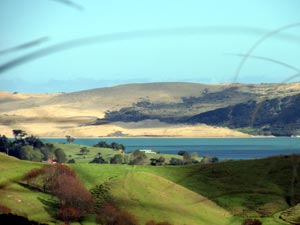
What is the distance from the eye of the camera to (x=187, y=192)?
370ft

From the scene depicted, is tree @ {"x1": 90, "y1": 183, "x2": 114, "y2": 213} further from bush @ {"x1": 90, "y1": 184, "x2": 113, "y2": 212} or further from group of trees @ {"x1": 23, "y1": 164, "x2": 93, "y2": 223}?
group of trees @ {"x1": 23, "y1": 164, "x2": 93, "y2": 223}

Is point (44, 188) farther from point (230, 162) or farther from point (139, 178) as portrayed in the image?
point (230, 162)

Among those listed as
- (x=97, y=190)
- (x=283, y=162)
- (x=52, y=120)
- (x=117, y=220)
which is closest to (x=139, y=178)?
(x=97, y=190)

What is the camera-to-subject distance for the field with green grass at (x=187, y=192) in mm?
108062

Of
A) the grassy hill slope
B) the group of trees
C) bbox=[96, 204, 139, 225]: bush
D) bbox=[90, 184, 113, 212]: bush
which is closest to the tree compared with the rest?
bbox=[90, 184, 113, 212]: bush

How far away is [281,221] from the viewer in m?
105

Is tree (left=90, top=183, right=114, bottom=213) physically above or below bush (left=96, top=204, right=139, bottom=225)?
above

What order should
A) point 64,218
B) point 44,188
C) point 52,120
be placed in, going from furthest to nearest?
point 44,188 < point 64,218 < point 52,120

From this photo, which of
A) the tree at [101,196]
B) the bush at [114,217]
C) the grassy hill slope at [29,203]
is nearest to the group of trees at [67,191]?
→ the tree at [101,196]

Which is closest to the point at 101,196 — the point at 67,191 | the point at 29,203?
the point at 67,191

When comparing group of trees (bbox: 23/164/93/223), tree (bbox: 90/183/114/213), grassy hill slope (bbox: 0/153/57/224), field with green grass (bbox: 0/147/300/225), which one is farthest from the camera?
tree (bbox: 90/183/114/213)

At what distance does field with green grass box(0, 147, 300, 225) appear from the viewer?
108062 mm

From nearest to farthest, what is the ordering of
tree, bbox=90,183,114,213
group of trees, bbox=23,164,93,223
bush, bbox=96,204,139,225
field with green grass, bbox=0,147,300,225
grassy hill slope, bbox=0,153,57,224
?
bush, bbox=96,204,139,225, grassy hill slope, bbox=0,153,57,224, field with green grass, bbox=0,147,300,225, group of trees, bbox=23,164,93,223, tree, bbox=90,183,114,213

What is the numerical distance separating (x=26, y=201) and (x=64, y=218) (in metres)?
12.3
